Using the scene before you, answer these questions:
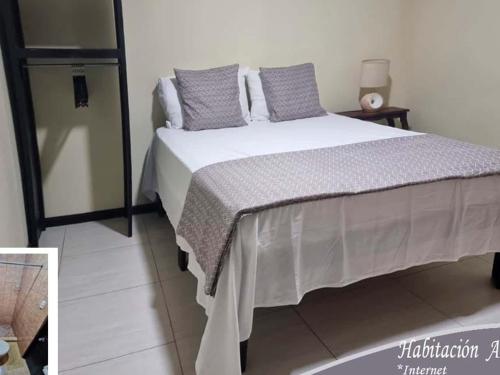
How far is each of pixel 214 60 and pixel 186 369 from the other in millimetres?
2112

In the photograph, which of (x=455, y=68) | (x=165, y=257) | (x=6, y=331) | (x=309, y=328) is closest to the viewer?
(x=6, y=331)

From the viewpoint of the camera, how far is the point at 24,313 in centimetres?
48

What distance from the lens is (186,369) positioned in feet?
4.83

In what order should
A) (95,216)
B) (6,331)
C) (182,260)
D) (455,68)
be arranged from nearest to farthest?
(6,331)
(182,260)
(95,216)
(455,68)

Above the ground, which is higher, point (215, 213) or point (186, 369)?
point (215, 213)

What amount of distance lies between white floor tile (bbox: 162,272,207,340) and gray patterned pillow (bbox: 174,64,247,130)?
99 cm

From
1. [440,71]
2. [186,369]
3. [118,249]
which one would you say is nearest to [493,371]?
[186,369]

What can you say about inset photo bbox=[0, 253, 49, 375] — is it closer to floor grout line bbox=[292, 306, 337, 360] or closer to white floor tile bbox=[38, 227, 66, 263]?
floor grout line bbox=[292, 306, 337, 360]

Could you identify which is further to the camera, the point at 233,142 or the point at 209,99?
the point at 209,99

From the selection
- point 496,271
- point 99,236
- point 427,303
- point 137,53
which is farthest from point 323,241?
point 137,53

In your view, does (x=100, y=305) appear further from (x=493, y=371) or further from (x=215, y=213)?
(x=493, y=371)

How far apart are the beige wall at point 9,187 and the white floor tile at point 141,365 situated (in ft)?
2.31

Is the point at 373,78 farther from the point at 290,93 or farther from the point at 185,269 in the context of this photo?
the point at 185,269

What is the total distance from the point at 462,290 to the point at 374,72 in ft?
6.37
